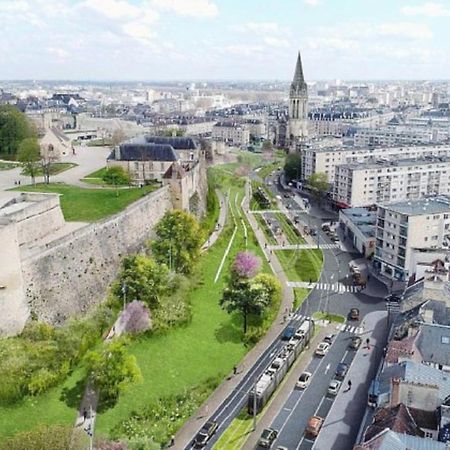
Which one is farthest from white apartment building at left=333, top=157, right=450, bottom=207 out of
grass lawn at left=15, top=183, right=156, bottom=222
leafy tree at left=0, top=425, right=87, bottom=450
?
leafy tree at left=0, top=425, right=87, bottom=450

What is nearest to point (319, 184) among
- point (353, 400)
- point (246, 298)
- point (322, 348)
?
point (246, 298)

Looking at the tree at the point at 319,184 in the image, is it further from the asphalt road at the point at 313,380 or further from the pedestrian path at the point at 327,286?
the pedestrian path at the point at 327,286

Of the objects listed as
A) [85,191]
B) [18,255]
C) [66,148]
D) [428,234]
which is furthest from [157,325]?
[66,148]

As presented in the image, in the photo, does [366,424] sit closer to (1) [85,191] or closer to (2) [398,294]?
(2) [398,294]

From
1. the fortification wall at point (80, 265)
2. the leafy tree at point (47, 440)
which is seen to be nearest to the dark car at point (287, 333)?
the fortification wall at point (80, 265)

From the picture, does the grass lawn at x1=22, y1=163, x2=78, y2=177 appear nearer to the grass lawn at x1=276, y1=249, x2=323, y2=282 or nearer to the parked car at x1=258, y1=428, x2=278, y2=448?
the grass lawn at x1=276, y1=249, x2=323, y2=282

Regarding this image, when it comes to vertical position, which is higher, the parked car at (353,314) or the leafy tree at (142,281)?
the leafy tree at (142,281)

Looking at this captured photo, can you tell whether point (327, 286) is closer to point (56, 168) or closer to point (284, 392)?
point (284, 392)
